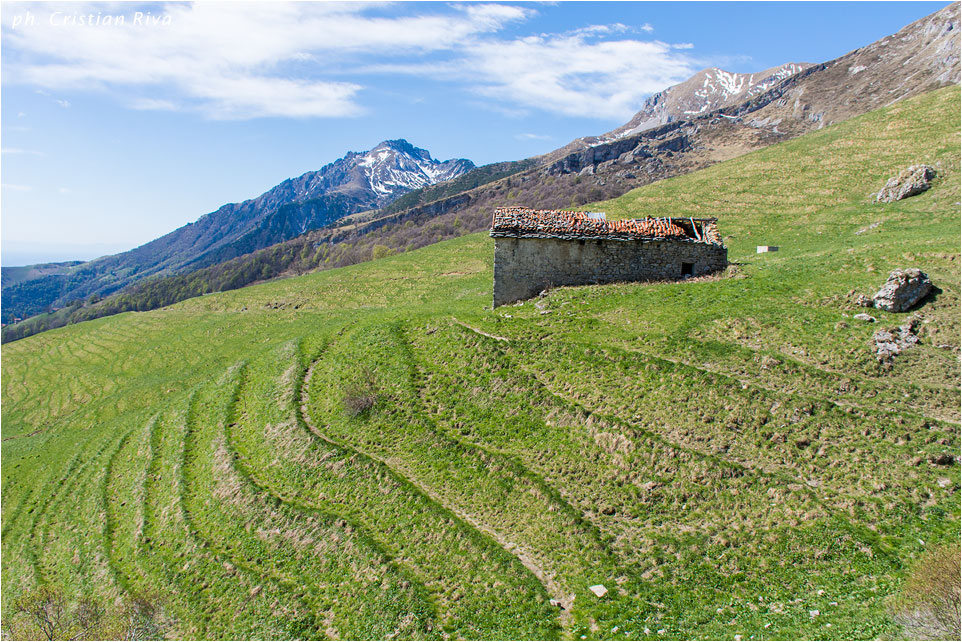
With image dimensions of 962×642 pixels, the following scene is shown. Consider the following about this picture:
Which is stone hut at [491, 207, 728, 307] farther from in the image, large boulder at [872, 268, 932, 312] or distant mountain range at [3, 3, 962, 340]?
distant mountain range at [3, 3, 962, 340]

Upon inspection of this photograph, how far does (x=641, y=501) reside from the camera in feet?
51.1

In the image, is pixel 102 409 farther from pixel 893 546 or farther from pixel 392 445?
pixel 893 546

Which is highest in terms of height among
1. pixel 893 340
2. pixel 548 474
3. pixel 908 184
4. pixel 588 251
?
pixel 908 184

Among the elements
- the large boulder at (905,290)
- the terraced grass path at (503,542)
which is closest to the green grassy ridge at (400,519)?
the terraced grass path at (503,542)

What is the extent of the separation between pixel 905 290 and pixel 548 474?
53.7 ft

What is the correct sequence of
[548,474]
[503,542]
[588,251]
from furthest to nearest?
[588,251], [548,474], [503,542]

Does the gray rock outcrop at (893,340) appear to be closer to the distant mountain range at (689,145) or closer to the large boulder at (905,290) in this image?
the large boulder at (905,290)

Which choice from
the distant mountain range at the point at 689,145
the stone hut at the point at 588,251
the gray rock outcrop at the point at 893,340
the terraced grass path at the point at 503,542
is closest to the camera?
the terraced grass path at the point at 503,542

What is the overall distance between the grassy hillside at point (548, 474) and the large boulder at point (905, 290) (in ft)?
2.34

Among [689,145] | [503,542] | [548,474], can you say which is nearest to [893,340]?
[548,474]

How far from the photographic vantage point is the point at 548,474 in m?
17.4

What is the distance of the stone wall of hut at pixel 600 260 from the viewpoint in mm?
29078

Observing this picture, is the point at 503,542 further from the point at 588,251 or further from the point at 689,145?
the point at 689,145

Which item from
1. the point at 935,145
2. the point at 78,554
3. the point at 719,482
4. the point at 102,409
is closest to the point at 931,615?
the point at 719,482
